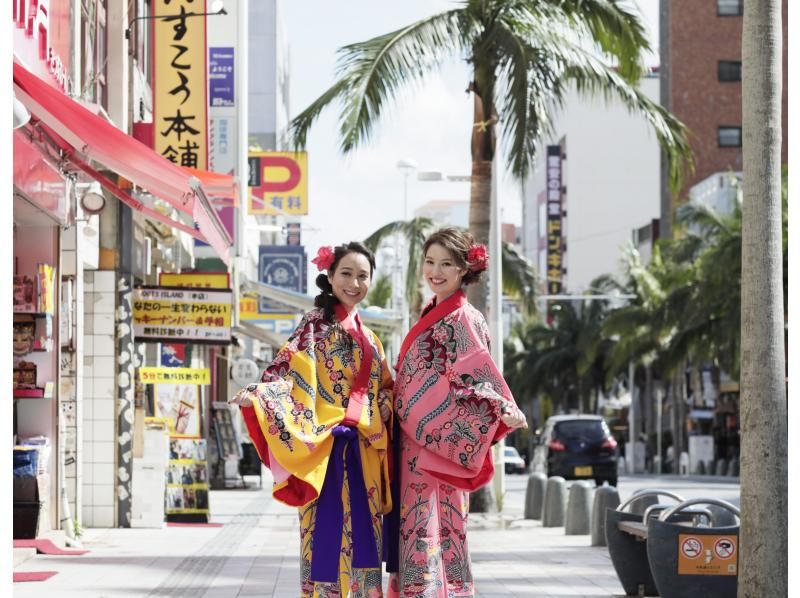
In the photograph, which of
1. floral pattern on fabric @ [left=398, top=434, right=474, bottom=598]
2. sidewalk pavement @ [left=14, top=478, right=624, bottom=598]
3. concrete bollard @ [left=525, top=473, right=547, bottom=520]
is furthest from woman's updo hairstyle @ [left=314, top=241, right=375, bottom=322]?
concrete bollard @ [left=525, top=473, right=547, bottom=520]

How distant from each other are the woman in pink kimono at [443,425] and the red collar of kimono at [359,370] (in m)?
0.20

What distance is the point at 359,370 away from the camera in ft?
25.2

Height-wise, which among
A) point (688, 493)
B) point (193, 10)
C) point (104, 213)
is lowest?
point (688, 493)

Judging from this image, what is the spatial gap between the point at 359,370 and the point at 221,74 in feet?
74.0

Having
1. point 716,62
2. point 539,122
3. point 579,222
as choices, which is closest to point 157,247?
point 539,122

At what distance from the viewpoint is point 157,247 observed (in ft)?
77.5

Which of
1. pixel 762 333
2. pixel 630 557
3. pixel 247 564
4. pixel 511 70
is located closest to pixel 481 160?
pixel 511 70

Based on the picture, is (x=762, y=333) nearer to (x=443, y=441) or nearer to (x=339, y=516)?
(x=443, y=441)

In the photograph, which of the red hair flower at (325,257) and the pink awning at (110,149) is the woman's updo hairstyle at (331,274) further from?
the pink awning at (110,149)

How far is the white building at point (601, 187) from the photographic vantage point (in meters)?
97.4

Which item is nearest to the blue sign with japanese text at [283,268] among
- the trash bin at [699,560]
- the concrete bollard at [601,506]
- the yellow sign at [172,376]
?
the yellow sign at [172,376]

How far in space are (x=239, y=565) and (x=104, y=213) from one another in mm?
6196

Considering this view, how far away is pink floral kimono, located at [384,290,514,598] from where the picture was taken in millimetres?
7594

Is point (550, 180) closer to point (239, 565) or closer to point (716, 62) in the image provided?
point (716, 62)
